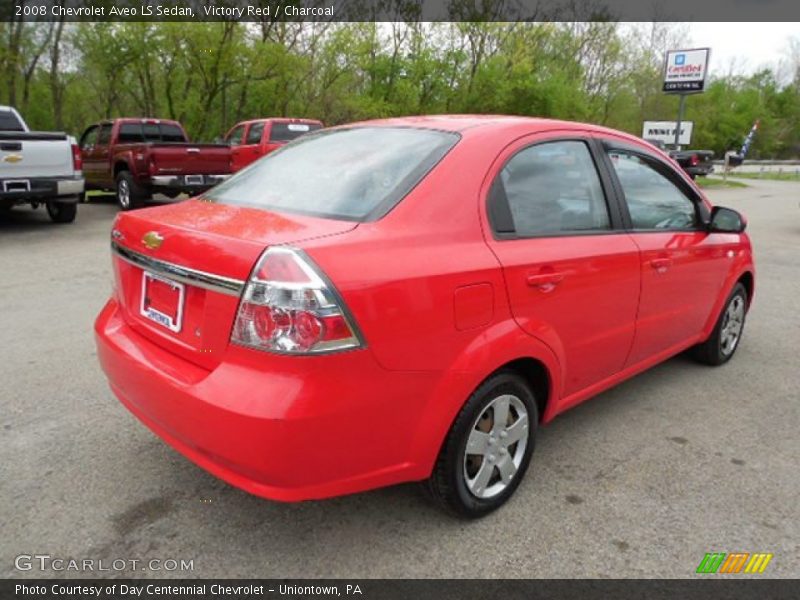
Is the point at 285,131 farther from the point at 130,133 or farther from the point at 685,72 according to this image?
the point at 685,72

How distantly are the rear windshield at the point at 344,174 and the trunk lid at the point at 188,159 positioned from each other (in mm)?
8933

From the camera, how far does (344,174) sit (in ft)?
8.82

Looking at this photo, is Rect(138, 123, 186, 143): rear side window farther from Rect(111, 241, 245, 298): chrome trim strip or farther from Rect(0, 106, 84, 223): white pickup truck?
Rect(111, 241, 245, 298): chrome trim strip

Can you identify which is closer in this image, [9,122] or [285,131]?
[9,122]

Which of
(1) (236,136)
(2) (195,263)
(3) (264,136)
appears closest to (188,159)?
(3) (264,136)

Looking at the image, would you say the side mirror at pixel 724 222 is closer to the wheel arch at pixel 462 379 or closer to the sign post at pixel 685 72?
the wheel arch at pixel 462 379

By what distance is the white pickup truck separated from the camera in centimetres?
871

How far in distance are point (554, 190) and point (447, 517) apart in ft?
5.10

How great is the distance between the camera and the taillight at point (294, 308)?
1.99 metres

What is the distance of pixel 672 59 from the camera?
94.6 feet

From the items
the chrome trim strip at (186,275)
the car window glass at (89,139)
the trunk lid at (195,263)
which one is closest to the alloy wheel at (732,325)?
the trunk lid at (195,263)

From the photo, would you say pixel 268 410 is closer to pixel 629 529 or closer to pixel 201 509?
pixel 201 509

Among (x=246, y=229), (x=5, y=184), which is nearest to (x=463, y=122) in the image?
(x=246, y=229)
